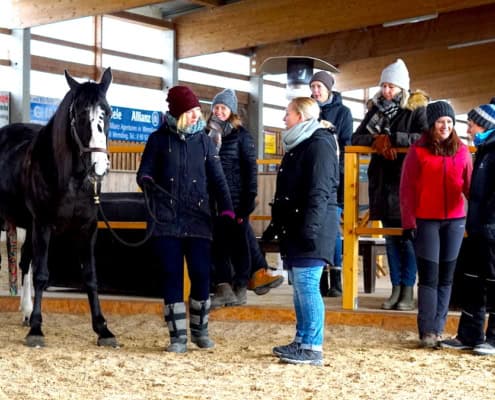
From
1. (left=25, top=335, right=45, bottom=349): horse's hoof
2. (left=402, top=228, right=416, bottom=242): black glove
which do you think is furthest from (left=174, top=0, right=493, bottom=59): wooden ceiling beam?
(left=25, top=335, right=45, bottom=349): horse's hoof

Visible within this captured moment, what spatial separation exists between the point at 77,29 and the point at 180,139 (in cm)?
1102

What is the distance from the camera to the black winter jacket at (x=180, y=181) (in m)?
4.74

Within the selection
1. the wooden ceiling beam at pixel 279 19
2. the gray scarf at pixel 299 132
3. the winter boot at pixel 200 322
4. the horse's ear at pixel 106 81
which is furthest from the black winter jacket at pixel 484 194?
the wooden ceiling beam at pixel 279 19

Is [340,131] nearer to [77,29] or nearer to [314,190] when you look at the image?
[314,190]

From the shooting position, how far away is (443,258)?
16.4 feet

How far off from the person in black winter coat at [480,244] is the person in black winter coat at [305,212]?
83 centimetres

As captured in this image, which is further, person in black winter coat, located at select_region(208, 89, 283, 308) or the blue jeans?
person in black winter coat, located at select_region(208, 89, 283, 308)

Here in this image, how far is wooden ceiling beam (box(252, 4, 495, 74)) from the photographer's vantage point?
47.0 ft

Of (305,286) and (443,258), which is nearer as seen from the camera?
(305,286)

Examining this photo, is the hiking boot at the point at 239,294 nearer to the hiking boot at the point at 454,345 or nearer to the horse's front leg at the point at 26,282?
the horse's front leg at the point at 26,282

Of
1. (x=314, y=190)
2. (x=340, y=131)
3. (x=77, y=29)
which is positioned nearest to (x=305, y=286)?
(x=314, y=190)

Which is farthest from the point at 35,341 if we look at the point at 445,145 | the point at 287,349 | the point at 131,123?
the point at 131,123

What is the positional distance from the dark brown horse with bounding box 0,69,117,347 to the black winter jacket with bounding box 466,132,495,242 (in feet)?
6.61

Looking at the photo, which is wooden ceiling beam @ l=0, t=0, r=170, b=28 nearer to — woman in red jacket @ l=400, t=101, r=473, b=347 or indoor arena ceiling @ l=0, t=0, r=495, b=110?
indoor arena ceiling @ l=0, t=0, r=495, b=110
